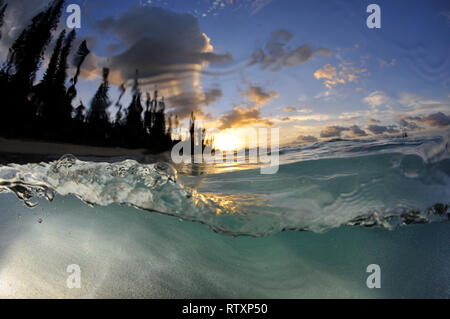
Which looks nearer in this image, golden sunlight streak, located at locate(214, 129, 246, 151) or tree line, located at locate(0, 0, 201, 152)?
tree line, located at locate(0, 0, 201, 152)

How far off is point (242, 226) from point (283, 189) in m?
0.86

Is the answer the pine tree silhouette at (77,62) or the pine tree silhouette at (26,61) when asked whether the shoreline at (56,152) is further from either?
the pine tree silhouette at (77,62)

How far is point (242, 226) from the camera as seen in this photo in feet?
10.3

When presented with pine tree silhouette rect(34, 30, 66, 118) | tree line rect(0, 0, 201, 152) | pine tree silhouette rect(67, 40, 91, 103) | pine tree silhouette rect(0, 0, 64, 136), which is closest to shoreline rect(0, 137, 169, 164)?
tree line rect(0, 0, 201, 152)

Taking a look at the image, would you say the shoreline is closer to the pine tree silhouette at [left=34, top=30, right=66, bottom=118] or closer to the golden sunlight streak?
the pine tree silhouette at [left=34, top=30, right=66, bottom=118]

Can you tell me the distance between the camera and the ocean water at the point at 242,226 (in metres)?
2.40

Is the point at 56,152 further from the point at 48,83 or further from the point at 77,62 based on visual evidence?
the point at 77,62

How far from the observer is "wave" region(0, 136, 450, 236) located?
123 inches

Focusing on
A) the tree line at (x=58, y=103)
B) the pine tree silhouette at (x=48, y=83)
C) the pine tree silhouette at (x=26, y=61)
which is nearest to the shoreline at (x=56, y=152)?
the tree line at (x=58, y=103)

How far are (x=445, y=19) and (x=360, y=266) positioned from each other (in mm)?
3060

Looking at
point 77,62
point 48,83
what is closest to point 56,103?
point 48,83

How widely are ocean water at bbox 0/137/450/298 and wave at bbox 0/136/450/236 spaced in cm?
2
